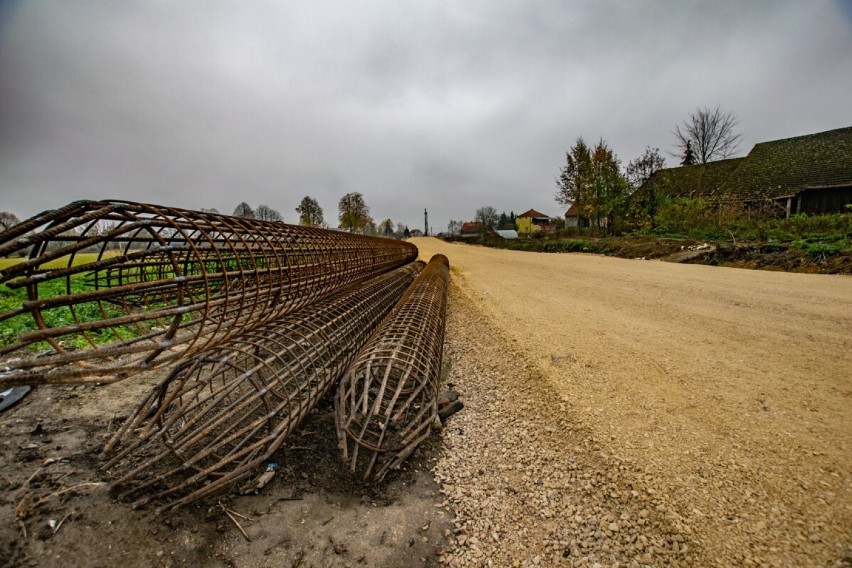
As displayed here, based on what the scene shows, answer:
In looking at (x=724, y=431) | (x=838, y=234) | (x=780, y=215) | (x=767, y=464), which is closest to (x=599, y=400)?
(x=724, y=431)

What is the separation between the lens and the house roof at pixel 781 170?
1947 centimetres

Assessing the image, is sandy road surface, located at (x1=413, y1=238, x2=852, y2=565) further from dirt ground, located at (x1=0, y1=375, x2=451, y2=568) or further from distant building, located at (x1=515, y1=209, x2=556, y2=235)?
distant building, located at (x1=515, y1=209, x2=556, y2=235)

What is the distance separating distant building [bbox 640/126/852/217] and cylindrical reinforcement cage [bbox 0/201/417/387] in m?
21.4

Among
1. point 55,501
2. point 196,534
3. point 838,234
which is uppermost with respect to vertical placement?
point 838,234

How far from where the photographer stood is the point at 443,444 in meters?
2.60

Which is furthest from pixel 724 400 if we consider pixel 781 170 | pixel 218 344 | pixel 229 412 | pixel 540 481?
pixel 781 170

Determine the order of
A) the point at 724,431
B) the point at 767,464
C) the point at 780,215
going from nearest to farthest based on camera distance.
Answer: the point at 767,464
the point at 724,431
the point at 780,215

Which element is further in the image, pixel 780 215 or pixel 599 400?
pixel 780 215

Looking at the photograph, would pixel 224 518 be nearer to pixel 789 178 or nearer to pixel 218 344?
pixel 218 344

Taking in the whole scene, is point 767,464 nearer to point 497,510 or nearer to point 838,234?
point 497,510

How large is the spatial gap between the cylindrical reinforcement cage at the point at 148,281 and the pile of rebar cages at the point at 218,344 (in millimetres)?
12

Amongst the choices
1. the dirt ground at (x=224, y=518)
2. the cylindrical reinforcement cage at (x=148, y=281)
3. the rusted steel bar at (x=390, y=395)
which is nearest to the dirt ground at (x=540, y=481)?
the dirt ground at (x=224, y=518)

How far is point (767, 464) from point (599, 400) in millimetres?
1047

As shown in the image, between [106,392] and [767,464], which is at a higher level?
[106,392]
